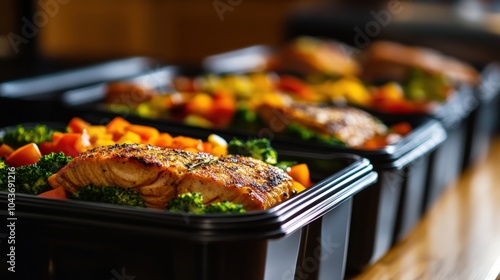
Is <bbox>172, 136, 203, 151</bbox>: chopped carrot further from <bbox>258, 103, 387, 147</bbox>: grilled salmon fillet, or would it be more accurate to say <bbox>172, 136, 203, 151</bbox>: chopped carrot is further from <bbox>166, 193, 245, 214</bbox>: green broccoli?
<bbox>258, 103, 387, 147</bbox>: grilled salmon fillet

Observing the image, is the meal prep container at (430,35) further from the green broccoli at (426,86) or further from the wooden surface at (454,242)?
the wooden surface at (454,242)

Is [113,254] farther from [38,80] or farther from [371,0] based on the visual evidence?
[371,0]

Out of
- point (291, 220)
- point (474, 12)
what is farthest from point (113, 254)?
point (474, 12)

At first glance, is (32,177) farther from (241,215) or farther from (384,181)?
(384,181)

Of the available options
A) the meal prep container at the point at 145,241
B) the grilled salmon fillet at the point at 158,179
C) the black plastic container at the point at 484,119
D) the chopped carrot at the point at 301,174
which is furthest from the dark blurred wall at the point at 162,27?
the meal prep container at the point at 145,241

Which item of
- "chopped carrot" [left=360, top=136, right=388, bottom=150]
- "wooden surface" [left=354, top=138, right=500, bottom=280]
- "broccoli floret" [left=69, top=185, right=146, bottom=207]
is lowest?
"wooden surface" [left=354, top=138, right=500, bottom=280]

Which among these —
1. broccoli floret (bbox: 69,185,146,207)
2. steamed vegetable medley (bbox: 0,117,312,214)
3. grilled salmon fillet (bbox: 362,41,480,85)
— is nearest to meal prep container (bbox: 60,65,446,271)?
steamed vegetable medley (bbox: 0,117,312,214)
